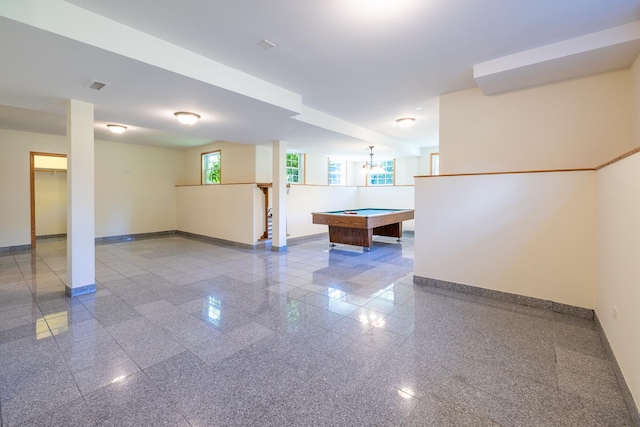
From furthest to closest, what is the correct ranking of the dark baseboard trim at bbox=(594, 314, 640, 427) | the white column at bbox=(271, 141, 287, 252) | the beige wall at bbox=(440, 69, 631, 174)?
the white column at bbox=(271, 141, 287, 252) < the beige wall at bbox=(440, 69, 631, 174) < the dark baseboard trim at bbox=(594, 314, 640, 427)

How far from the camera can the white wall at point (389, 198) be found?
9602 mm

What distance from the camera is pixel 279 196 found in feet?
22.5

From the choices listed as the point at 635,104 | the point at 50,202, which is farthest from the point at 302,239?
the point at 50,202

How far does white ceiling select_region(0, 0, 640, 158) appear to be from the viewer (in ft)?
8.22

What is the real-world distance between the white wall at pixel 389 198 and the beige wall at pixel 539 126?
5152 millimetres

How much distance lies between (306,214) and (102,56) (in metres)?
6.29

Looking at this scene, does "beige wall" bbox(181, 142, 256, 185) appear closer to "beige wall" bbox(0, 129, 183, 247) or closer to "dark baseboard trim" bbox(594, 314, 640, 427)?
"beige wall" bbox(0, 129, 183, 247)


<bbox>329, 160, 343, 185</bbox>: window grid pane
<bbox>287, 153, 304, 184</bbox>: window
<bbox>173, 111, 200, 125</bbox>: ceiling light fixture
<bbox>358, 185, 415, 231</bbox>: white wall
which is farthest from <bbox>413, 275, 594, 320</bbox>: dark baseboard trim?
<bbox>329, 160, 343, 185</bbox>: window grid pane

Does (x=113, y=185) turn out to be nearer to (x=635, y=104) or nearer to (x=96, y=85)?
(x=96, y=85)

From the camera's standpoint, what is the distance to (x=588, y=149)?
3.52 m

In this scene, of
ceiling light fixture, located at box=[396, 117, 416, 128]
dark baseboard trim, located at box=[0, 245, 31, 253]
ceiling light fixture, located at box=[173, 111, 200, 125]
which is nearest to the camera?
ceiling light fixture, located at box=[173, 111, 200, 125]

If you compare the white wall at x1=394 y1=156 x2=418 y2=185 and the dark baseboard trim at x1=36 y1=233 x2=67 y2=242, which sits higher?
the white wall at x1=394 y1=156 x2=418 y2=185

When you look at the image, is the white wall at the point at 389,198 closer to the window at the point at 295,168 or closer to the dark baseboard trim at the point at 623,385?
the window at the point at 295,168

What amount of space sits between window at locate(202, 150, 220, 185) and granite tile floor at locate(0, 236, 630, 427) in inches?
201
